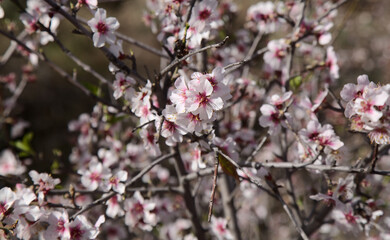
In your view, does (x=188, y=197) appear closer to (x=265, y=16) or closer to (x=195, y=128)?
(x=195, y=128)

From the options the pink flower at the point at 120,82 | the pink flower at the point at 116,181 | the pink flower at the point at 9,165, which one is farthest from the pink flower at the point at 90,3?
the pink flower at the point at 9,165

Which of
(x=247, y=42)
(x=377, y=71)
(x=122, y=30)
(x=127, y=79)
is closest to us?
(x=127, y=79)

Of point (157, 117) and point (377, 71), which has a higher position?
point (377, 71)

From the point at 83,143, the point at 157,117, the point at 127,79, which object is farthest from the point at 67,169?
the point at 157,117

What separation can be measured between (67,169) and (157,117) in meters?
1.32

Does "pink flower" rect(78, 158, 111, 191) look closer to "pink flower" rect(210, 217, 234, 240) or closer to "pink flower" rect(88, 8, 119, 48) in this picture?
"pink flower" rect(88, 8, 119, 48)

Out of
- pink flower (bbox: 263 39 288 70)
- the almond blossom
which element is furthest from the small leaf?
pink flower (bbox: 263 39 288 70)

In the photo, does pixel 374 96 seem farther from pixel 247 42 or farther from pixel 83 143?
pixel 83 143

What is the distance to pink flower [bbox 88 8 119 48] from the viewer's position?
1729 mm

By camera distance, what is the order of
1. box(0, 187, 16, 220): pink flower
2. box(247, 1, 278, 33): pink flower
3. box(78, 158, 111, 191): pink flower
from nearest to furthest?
box(0, 187, 16, 220): pink flower → box(78, 158, 111, 191): pink flower → box(247, 1, 278, 33): pink flower

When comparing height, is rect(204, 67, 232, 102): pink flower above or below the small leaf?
above

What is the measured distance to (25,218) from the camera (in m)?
1.72

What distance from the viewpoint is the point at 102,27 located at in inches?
70.0

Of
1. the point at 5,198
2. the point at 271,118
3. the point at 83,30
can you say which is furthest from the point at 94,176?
the point at 271,118
